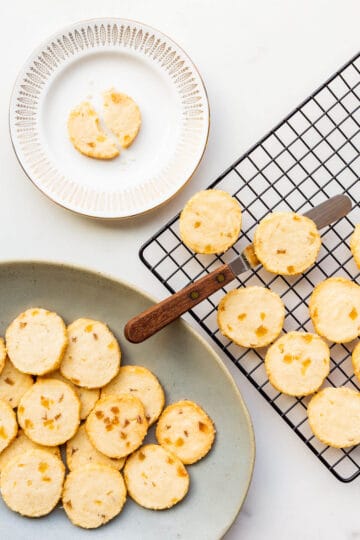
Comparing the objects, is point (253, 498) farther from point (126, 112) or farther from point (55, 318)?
point (126, 112)

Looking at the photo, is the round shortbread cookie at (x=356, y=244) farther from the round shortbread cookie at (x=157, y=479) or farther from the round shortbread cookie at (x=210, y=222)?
the round shortbread cookie at (x=157, y=479)

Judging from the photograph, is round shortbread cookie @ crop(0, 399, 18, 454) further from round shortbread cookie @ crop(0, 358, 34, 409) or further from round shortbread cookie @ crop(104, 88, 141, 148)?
round shortbread cookie @ crop(104, 88, 141, 148)

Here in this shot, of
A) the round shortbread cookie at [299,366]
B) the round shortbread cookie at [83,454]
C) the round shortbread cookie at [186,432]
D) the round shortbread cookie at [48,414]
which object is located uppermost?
the round shortbread cookie at [299,366]

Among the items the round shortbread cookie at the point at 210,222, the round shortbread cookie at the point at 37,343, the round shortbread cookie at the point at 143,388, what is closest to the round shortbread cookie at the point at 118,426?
the round shortbread cookie at the point at 143,388

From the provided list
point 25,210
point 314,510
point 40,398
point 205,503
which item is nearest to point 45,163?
point 25,210

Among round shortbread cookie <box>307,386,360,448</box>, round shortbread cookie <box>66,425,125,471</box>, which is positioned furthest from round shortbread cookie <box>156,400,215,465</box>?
round shortbread cookie <box>307,386,360,448</box>

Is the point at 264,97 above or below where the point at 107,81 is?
above

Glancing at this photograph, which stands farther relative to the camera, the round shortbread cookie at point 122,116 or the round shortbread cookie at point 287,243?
the round shortbread cookie at point 122,116
